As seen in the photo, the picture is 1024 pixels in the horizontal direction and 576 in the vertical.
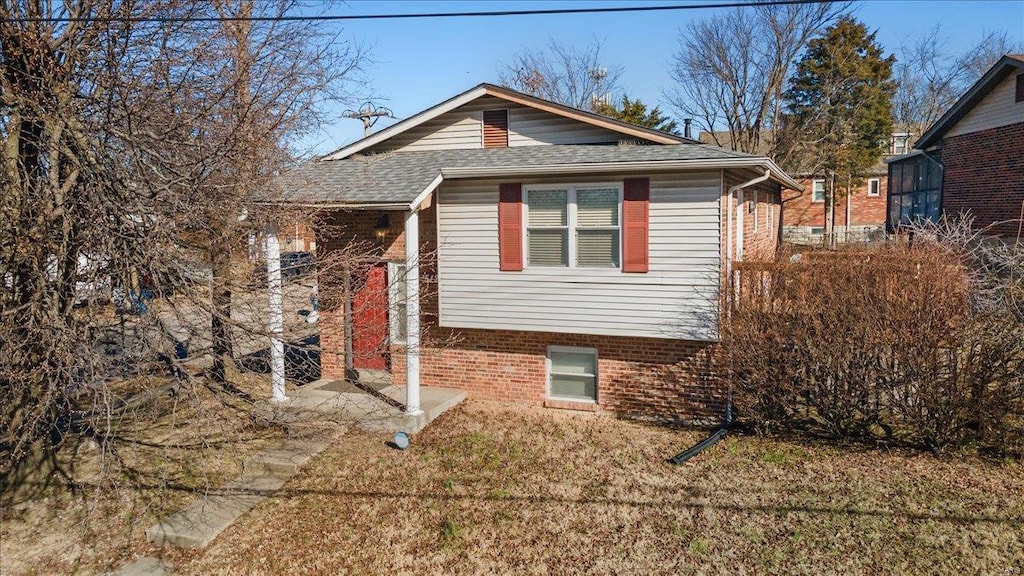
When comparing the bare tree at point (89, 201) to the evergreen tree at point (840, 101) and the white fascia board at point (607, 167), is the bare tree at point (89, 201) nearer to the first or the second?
the white fascia board at point (607, 167)

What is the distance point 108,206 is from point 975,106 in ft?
66.8

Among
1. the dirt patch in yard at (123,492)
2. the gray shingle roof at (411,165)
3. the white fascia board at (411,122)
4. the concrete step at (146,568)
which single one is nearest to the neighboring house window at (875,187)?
the gray shingle roof at (411,165)

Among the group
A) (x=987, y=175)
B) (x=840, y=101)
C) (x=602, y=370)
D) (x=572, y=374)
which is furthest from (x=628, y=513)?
(x=840, y=101)

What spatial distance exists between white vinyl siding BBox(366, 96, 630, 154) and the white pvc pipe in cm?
284

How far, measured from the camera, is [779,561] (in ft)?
18.6

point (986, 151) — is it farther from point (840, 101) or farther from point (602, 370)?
point (602, 370)

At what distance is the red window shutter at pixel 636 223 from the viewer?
29.8 ft

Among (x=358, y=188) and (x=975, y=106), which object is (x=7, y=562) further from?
(x=975, y=106)

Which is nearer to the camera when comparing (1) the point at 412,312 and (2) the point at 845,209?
(1) the point at 412,312

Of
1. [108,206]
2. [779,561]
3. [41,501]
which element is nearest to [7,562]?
[41,501]

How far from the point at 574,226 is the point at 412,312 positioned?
2719 mm

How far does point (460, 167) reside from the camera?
973cm

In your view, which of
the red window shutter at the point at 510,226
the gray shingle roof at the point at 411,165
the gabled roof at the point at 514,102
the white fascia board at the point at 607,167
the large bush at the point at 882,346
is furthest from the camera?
the gabled roof at the point at 514,102

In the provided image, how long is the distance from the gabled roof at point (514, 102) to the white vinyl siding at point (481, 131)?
0.50 ft
